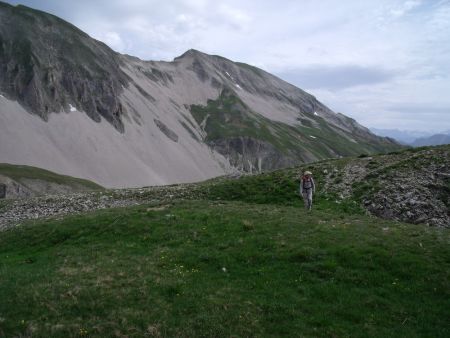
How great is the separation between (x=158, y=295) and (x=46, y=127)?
15422 cm

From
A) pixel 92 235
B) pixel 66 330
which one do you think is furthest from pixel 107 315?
pixel 92 235

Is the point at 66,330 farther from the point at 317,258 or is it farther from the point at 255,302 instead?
the point at 317,258

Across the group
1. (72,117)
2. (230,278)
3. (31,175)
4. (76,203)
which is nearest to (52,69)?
(72,117)

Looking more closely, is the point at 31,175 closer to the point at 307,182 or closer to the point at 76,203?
the point at 76,203

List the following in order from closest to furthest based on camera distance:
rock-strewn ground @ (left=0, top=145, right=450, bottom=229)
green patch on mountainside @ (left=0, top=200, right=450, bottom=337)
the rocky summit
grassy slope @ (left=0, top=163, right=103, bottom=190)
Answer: green patch on mountainside @ (left=0, top=200, right=450, bottom=337) < rock-strewn ground @ (left=0, top=145, right=450, bottom=229) < grassy slope @ (left=0, top=163, right=103, bottom=190) < the rocky summit

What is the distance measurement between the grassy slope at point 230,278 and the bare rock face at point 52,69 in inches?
5904

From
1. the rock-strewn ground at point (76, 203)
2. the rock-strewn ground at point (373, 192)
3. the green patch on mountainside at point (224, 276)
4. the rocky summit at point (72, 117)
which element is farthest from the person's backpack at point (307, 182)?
the rocky summit at point (72, 117)

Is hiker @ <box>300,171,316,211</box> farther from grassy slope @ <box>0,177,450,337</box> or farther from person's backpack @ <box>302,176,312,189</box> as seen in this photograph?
grassy slope @ <box>0,177,450,337</box>

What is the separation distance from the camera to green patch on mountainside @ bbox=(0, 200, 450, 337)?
46.1ft

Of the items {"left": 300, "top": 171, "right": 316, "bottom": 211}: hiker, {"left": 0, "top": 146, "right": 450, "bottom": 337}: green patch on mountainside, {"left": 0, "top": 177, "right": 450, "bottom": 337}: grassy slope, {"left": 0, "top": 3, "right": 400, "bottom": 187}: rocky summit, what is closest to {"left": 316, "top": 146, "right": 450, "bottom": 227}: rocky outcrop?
{"left": 300, "top": 171, "right": 316, "bottom": 211}: hiker

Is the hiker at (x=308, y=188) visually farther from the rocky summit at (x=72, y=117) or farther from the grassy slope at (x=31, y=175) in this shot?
the rocky summit at (x=72, y=117)

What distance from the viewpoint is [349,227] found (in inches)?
918

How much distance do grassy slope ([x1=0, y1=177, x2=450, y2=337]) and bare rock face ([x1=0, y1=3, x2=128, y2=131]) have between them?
150 m

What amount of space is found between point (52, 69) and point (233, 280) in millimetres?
174297
